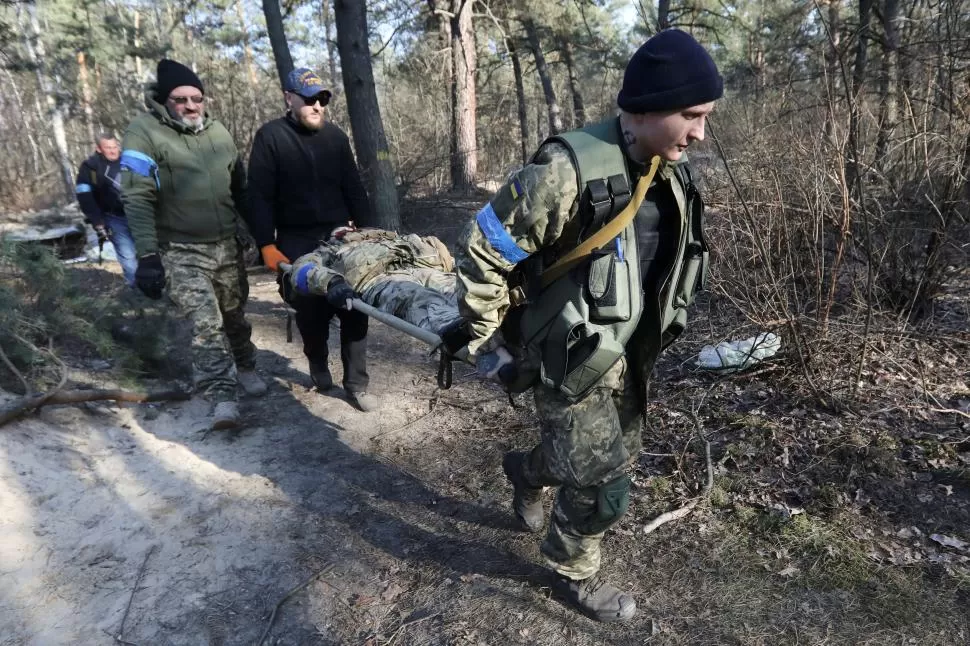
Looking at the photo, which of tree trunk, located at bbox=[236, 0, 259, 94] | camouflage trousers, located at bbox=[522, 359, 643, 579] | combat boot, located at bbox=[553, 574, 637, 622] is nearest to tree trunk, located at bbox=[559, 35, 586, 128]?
tree trunk, located at bbox=[236, 0, 259, 94]

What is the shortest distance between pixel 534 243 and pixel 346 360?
2627mm

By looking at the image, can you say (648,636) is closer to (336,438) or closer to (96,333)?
(336,438)

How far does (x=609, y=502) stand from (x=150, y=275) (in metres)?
2.97

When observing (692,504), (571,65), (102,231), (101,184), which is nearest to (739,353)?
(692,504)

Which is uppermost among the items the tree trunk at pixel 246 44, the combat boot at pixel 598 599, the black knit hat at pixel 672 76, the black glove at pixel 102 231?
the tree trunk at pixel 246 44

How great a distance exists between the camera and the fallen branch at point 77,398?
3406 millimetres

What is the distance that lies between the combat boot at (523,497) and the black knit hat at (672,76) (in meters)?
1.50

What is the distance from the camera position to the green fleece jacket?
357 cm

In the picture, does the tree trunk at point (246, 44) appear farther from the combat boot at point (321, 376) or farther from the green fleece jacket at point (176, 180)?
the combat boot at point (321, 376)

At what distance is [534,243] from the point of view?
5.92ft

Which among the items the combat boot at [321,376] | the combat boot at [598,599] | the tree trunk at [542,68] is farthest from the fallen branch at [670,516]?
the tree trunk at [542,68]

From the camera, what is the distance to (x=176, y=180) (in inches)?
148

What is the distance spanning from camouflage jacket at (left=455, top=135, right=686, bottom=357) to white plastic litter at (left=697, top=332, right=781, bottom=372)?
2.16m

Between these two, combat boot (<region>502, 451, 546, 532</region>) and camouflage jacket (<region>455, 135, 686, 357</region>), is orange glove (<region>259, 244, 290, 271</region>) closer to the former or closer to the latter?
combat boot (<region>502, 451, 546, 532</region>)
